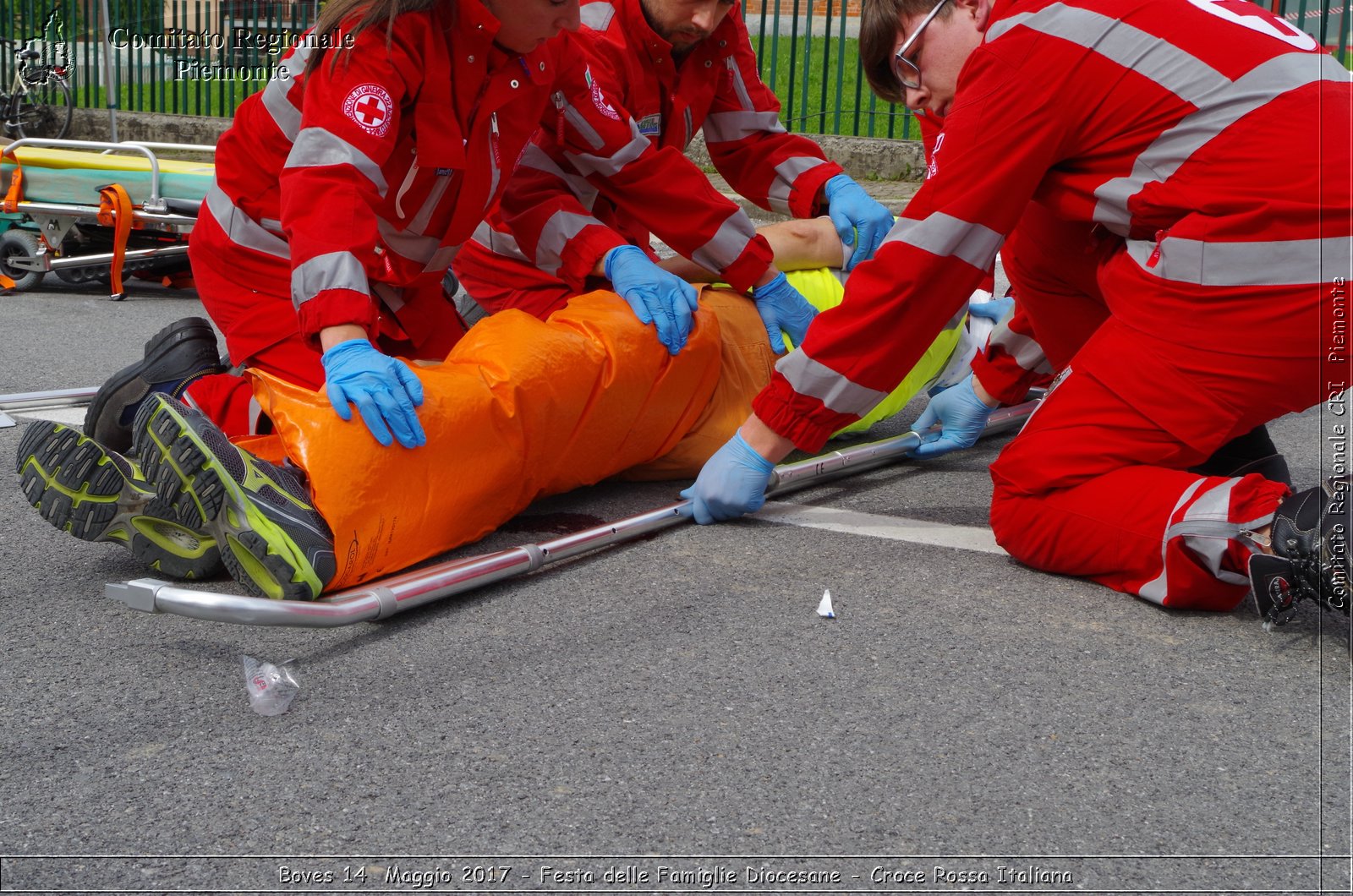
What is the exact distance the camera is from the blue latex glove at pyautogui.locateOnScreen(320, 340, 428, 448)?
2.04m

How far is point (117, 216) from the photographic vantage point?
5.00 metres

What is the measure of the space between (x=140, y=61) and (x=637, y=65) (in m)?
8.17

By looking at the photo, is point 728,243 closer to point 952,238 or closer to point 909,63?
point 909,63

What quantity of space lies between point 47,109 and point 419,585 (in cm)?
982

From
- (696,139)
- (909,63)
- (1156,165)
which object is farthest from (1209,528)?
(696,139)

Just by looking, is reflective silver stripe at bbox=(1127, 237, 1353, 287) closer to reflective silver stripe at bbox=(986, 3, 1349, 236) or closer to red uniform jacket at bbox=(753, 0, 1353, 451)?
red uniform jacket at bbox=(753, 0, 1353, 451)

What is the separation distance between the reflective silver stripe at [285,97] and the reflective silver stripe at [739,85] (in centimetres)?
116

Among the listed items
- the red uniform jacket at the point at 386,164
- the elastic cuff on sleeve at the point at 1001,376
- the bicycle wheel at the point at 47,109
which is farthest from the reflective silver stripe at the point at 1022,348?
the bicycle wheel at the point at 47,109

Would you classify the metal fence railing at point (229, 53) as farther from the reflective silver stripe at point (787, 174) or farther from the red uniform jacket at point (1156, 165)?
the red uniform jacket at point (1156, 165)

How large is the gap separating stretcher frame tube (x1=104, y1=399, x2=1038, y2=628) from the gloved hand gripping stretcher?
3.37 meters

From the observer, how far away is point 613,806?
144cm

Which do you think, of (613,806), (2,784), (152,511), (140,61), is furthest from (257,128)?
(140,61)

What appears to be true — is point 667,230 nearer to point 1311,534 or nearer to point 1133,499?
point 1133,499

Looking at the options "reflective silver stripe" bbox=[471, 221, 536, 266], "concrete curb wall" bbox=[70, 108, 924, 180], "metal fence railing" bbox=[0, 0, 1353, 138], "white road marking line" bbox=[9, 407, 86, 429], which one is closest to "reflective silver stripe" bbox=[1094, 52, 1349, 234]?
"reflective silver stripe" bbox=[471, 221, 536, 266]
